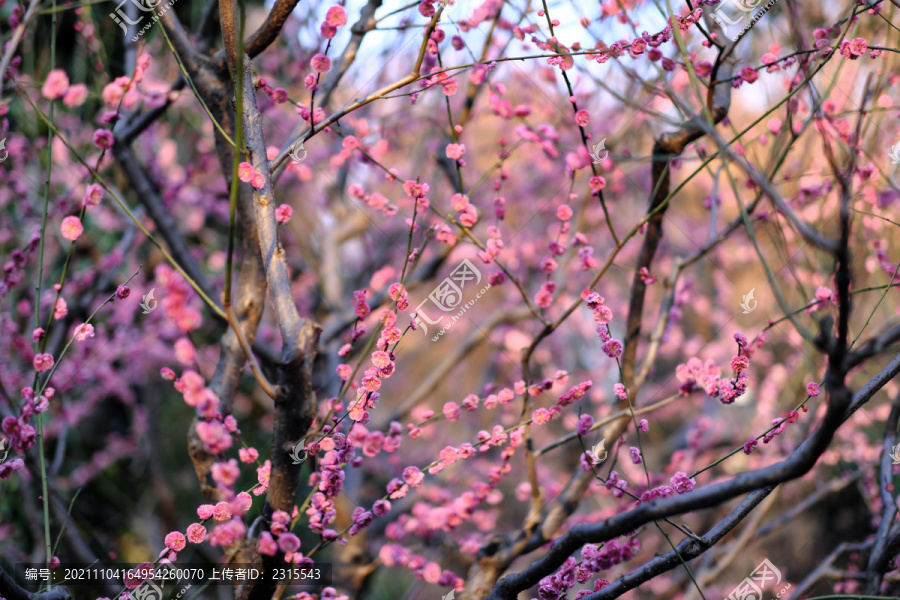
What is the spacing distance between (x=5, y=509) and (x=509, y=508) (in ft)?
19.3

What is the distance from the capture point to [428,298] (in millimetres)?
2166

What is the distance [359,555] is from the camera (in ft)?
10.4

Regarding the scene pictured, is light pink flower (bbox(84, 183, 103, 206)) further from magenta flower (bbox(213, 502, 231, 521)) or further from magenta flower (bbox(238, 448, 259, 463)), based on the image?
magenta flower (bbox(213, 502, 231, 521))

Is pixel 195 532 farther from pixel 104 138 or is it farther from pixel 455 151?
pixel 455 151

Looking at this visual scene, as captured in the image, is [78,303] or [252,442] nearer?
[78,303]

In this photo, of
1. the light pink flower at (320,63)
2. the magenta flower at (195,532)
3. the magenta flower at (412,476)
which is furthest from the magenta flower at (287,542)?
the light pink flower at (320,63)

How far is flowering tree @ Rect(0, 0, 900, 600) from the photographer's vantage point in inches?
54.0

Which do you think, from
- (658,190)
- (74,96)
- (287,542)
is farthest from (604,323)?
(74,96)

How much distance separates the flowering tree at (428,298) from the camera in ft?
4.50

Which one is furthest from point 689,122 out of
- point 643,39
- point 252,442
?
point 252,442

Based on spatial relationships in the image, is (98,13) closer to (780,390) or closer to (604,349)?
(604,349)

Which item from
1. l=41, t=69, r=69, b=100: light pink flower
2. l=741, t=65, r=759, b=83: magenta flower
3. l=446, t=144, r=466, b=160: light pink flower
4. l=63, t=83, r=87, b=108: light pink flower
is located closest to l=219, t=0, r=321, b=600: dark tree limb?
l=41, t=69, r=69, b=100: light pink flower

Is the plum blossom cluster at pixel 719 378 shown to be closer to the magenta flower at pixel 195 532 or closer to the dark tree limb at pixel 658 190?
the dark tree limb at pixel 658 190

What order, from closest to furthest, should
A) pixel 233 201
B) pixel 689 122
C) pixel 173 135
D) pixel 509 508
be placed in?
pixel 233 201
pixel 689 122
pixel 173 135
pixel 509 508
